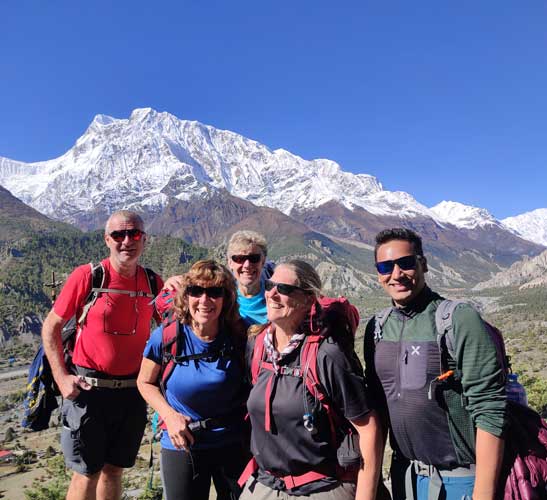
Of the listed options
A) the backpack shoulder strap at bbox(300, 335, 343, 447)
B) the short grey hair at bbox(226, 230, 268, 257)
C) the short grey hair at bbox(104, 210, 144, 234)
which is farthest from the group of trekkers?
the short grey hair at bbox(104, 210, 144, 234)

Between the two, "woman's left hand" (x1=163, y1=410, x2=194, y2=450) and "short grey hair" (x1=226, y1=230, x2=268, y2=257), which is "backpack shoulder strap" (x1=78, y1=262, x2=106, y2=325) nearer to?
"short grey hair" (x1=226, y1=230, x2=268, y2=257)

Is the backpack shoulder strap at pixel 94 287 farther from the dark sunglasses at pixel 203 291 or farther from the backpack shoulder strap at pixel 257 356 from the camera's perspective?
the backpack shoulder strap at pixel 257 356

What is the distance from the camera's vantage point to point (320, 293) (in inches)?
130

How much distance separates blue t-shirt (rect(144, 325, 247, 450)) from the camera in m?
3.54

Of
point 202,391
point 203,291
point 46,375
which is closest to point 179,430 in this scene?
point 202,391

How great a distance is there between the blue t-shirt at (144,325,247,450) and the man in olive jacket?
105 centimetres

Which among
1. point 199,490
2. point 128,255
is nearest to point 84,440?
point 199,490

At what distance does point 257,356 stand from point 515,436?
1.75 metres

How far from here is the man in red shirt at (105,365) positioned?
4.37 m

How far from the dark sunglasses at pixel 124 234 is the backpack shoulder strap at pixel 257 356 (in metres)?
1.84

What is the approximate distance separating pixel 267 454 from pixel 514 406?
166cm

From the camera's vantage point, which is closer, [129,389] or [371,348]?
[371,348]

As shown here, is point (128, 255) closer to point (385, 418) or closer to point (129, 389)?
point (129, 389)

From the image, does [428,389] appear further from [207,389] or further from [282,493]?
[207,389]
